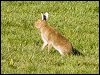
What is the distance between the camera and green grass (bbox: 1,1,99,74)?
1177cm

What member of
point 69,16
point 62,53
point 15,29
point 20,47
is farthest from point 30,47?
point 69,16

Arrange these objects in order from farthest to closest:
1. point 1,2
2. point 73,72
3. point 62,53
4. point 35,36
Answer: point 1,2
point 35,36
point 62,53
point 73,72

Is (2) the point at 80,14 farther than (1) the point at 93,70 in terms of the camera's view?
Yes

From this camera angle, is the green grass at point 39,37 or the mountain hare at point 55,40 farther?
the mountain hare at point 55,40

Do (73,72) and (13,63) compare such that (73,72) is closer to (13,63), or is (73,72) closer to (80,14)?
(13,63)

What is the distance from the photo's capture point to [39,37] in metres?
15.5

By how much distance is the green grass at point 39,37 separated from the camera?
1177cm

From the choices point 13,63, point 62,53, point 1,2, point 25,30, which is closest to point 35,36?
point 25,30

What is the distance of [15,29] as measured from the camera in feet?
53.5

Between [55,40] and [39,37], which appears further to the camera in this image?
[39,37]

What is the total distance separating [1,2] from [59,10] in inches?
97.9

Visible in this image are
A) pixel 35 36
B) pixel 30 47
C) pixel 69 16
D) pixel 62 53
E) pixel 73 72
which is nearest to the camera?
pixel 73 72

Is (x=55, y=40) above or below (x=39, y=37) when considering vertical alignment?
above

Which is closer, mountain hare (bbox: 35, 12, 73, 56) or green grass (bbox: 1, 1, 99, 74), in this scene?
green grass (bbox: 1, 1, 99, 74)
